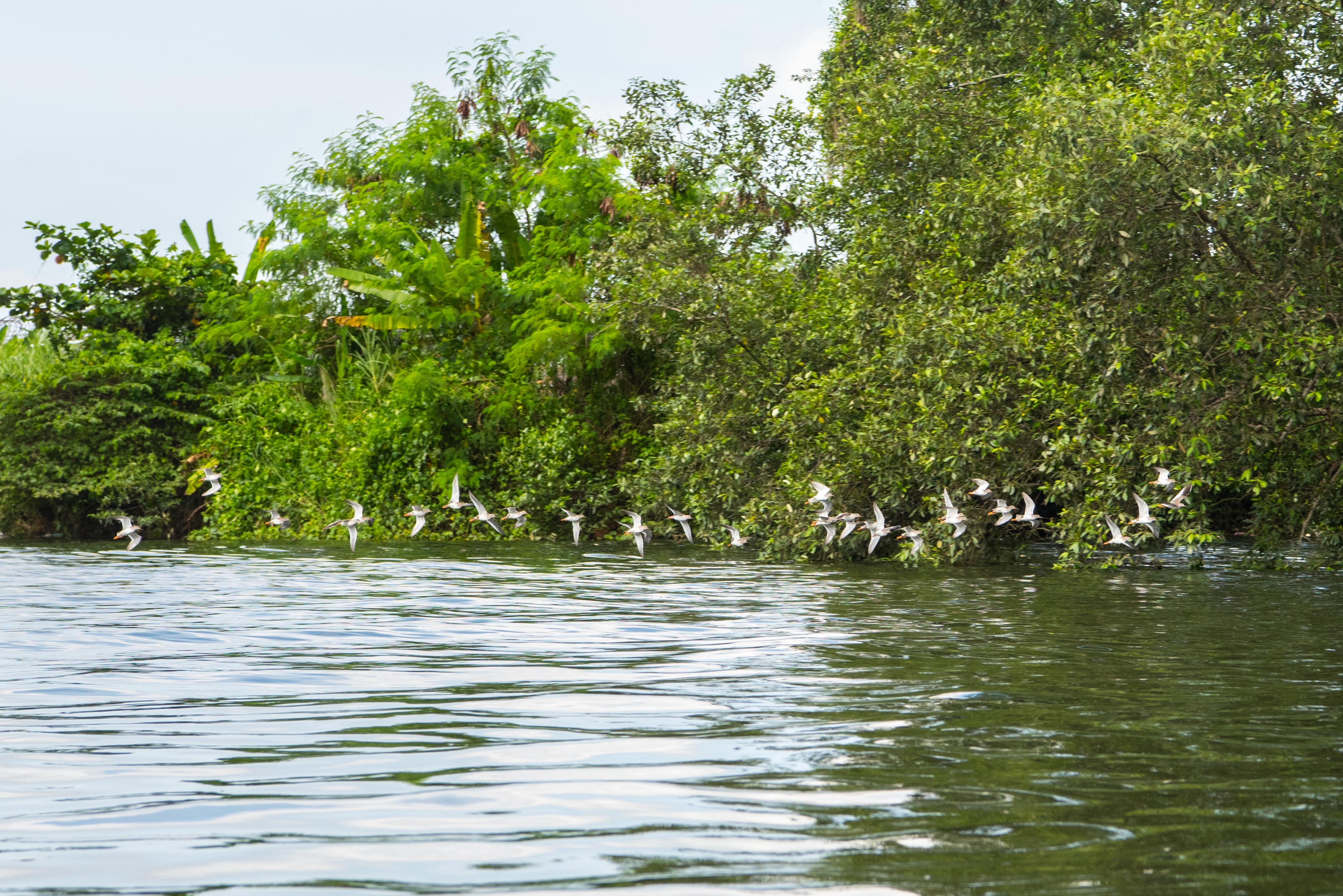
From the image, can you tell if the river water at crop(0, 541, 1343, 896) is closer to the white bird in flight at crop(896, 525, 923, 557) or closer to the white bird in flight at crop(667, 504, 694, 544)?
the white bird in flight at crop(896, 525, 923, 557)

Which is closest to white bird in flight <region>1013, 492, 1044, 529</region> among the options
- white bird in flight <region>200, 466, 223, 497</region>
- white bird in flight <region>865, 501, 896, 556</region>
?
white bird in flight <region>865, 501, 896, 556</region>

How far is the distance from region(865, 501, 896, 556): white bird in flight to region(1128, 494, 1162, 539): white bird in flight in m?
3.97

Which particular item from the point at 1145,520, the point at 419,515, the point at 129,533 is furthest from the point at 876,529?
the point at 129,533

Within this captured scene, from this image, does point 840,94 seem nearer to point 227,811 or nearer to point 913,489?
point 913,489

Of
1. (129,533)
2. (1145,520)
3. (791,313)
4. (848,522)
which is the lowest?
(129,533)

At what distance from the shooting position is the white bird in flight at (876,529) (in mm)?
19797

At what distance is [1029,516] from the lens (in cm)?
1766

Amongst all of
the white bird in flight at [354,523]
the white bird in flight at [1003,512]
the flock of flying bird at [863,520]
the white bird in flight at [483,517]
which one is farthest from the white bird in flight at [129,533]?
the white bird in flight at [1003,512]

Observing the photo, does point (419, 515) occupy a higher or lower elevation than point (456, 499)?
lower

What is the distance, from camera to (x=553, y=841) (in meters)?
4.07

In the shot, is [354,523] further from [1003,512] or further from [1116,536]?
[1116,536]

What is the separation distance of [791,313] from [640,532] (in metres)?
4.94

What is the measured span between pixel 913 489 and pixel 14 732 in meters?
17.2

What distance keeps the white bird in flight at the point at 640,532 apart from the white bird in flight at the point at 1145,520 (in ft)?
32.3
